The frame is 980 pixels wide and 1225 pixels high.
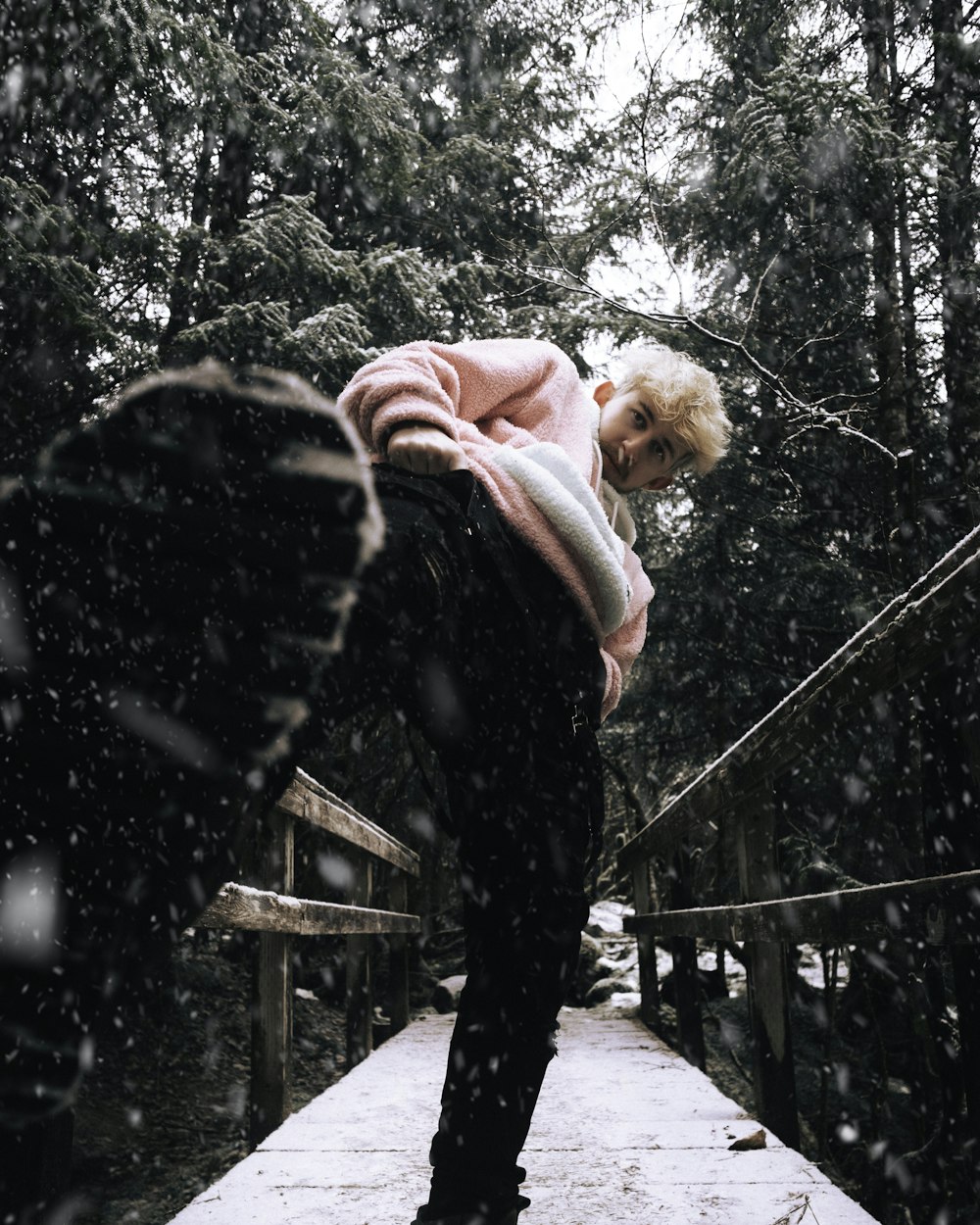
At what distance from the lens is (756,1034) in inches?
110

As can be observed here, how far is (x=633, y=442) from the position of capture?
1.76 meters

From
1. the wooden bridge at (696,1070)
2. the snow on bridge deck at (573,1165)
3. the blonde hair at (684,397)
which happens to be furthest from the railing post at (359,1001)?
the blonde hair at (684,397)

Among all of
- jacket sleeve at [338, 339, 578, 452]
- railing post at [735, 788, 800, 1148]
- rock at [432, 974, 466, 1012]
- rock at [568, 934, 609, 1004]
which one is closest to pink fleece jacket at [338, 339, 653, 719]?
jacket sleeve at [338, 339, 578, 452]

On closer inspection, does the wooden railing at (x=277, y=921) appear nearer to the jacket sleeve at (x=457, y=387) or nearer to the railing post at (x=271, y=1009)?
the railing post at (x=271, y=1009)

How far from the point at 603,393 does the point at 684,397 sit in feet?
0.76

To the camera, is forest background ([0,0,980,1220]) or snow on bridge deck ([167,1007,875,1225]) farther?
forest background ([0,0,980,1220])

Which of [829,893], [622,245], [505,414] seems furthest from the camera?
[622,245]

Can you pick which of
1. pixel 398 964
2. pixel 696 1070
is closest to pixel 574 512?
pixel 696 1070

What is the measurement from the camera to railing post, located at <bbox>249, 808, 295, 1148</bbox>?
8.96 feet

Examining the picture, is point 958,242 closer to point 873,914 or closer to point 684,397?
point 684,397

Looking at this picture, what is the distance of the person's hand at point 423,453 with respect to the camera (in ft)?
4.17

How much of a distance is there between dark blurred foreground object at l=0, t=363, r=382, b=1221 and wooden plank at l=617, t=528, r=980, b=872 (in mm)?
980

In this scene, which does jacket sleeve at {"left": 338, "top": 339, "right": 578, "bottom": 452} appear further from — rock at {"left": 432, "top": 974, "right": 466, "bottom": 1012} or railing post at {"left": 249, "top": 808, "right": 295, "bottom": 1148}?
rock at {"left": 432, "top": 974, "right": 466, "bottom": 1012}

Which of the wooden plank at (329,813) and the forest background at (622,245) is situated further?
the forest background at (622,245)
